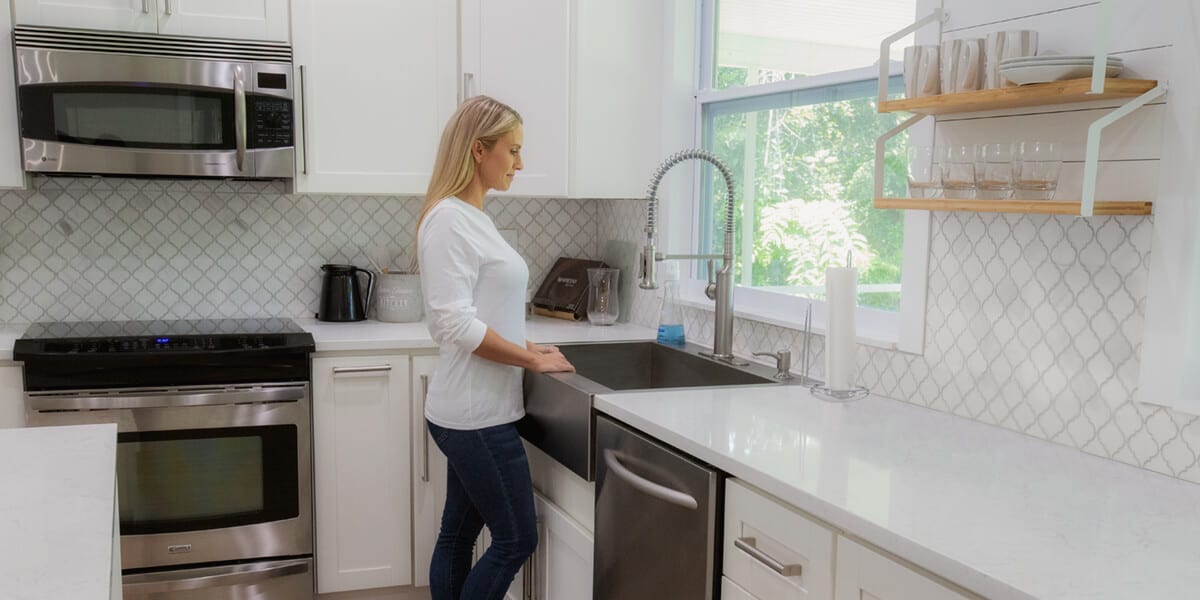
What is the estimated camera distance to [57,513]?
1.34 meters

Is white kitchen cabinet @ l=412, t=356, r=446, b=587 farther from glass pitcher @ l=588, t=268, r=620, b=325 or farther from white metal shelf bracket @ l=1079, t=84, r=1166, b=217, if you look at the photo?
white metal shelf bracket @ l=1079, t=84, r=1166, b=217

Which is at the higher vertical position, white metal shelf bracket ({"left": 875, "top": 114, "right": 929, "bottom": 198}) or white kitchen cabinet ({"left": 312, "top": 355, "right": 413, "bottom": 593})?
white metal shelf bracket ({"left": 875, "top": 114, "right": 929, "bottom": 198})

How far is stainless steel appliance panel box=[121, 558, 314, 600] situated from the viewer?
116 inches

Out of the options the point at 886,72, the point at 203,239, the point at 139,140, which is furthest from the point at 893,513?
the point at 203,239

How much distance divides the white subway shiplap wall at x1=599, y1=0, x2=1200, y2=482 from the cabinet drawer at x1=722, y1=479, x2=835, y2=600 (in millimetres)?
641

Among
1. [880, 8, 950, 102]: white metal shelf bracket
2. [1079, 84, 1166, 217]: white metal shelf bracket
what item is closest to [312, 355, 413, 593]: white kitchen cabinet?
[880, 8, 950, 102]: white metal shelf bracket

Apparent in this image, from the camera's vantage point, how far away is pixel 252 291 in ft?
11.5

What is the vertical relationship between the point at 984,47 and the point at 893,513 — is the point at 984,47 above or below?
above

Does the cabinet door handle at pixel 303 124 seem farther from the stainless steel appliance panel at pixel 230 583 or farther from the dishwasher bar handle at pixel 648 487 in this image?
the dishwasher bar handle at pixel 648 487

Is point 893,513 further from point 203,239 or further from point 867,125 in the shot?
point 203,239

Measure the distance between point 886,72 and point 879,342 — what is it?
634 mm

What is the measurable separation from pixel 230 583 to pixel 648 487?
167cm

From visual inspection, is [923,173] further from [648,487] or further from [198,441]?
[198,441]

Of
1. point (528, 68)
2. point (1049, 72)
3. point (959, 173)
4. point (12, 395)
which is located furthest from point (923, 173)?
point (12, 395)
